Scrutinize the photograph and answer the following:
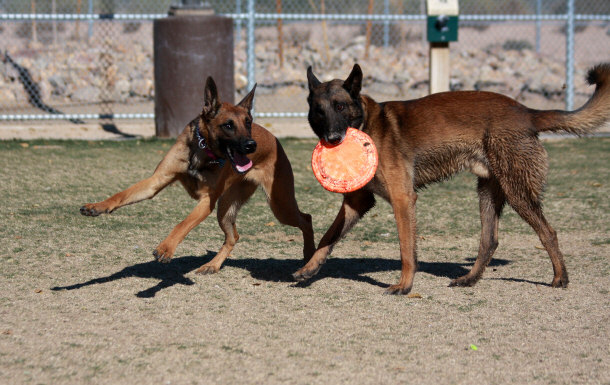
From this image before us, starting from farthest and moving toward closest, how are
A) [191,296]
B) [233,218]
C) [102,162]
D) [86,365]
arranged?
[102,162] → [233,218] → [191,296] → [86,365]

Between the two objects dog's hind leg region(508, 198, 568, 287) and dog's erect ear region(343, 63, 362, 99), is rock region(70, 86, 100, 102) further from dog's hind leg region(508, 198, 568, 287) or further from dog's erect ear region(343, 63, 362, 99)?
dog's hind leg region(508, 198, 568, 287)

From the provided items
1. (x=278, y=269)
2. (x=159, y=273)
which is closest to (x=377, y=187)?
(x=278, y=269)

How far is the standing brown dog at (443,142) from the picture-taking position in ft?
17.4

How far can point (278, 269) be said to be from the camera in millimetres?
6055

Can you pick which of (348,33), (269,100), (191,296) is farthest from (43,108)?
(348,33)

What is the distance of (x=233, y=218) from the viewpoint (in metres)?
6.17

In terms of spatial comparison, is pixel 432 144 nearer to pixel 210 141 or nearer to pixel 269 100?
pixel 210 141

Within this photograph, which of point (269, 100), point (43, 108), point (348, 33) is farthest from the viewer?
point (348, 33)

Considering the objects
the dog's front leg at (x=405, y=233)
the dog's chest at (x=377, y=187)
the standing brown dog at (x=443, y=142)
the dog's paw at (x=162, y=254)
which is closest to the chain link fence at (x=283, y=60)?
the standing brown dog at (x=443, y=142)

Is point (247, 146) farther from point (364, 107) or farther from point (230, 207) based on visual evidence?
point (230, 207)

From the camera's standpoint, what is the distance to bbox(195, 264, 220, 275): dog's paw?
5871mm

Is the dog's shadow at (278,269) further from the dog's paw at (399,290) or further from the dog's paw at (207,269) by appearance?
the dog's paw at (399,290)

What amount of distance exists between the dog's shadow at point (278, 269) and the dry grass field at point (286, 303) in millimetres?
22

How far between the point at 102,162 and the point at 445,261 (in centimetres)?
584
